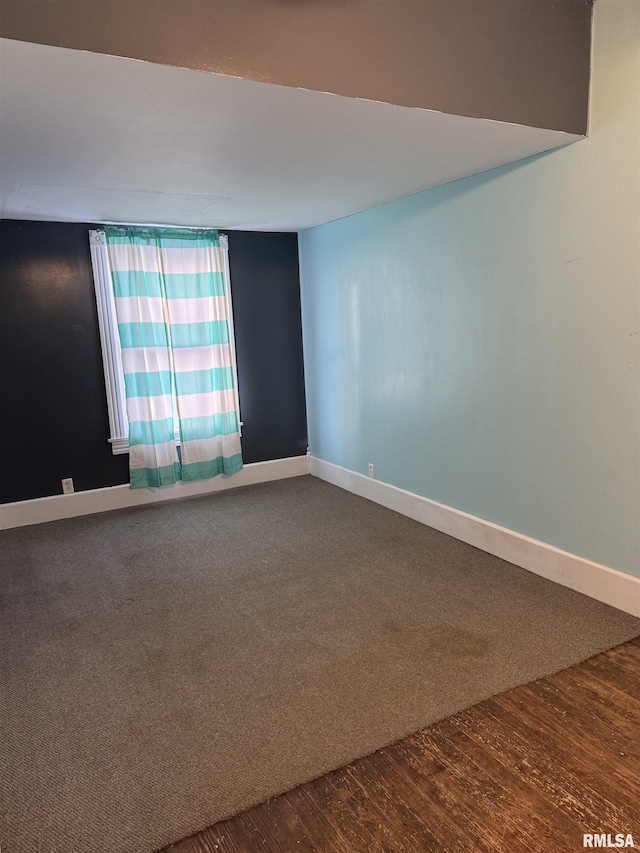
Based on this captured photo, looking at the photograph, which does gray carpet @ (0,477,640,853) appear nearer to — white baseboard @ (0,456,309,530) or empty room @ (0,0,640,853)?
empty room @ (0,0,640,853)

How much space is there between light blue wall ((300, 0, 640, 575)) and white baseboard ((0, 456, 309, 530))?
98cm

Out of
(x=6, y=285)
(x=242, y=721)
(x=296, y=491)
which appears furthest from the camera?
(x=296, y=491)

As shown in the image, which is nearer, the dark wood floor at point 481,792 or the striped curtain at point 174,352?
the dark wood floor at point 481,792

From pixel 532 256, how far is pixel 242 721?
257cm

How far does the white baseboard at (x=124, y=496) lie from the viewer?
430cm

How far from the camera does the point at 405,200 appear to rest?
3.82 meters

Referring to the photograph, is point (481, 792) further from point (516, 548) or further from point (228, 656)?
point (516, 548)

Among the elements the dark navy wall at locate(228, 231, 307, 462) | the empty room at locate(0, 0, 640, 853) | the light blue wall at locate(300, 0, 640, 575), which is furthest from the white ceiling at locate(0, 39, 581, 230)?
the dark navy wall at locate(228, 231, 307, 462)

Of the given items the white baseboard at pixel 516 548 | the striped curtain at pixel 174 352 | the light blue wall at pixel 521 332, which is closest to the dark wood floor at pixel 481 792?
the white baseboard at pixel 516 548

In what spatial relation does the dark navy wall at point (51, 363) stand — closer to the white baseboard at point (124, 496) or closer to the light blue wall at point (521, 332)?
the white baseboard at point (124, 496)

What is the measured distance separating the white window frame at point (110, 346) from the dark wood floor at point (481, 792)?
131 inches

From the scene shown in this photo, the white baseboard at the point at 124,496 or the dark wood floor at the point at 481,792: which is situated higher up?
the white baseboard at the point at 124,496

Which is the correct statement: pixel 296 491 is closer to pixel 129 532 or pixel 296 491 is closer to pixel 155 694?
pixel 129 532

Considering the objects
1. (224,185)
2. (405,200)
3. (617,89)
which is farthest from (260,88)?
(405,200)
